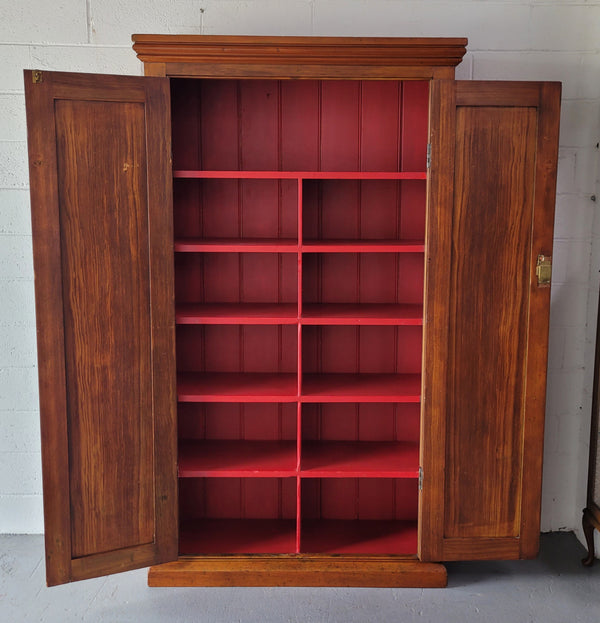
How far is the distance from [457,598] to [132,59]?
2529 millimetres

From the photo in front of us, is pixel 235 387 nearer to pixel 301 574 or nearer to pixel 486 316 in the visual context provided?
pixel 301 574

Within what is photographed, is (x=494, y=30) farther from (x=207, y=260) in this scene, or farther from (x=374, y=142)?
(x=207, y=260)

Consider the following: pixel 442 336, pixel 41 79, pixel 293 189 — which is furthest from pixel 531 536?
pixel 41 79

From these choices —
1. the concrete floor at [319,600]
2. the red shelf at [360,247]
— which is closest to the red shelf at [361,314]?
the red shelf at [360,247]

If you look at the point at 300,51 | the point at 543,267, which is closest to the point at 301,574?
the point at 543,267

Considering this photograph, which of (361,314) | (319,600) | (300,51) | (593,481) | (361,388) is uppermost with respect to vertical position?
(300,51)

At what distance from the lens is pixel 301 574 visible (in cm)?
273

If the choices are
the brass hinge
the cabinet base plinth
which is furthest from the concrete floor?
the brass hinge

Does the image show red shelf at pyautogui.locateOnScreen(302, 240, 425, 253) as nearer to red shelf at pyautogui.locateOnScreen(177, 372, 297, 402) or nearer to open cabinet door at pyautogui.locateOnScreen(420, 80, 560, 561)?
open cabinet door at pyautogui.locateOnScreen(420, 80, 560, 561)

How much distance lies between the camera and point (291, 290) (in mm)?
3008

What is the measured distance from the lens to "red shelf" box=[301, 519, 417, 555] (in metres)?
2.83

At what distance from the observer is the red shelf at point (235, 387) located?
2674 millimetres

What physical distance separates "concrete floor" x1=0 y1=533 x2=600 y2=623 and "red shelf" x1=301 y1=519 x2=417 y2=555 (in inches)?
6.6

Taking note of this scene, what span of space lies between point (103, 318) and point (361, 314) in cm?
98
